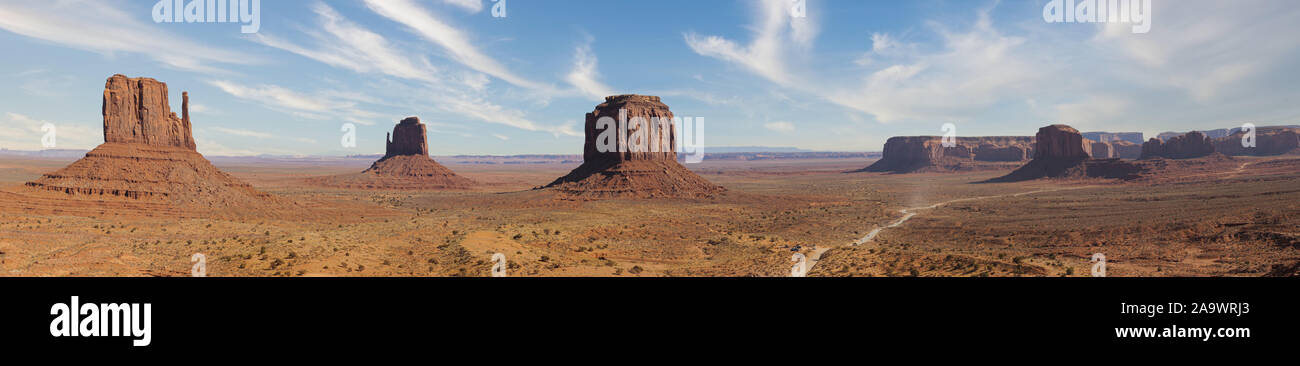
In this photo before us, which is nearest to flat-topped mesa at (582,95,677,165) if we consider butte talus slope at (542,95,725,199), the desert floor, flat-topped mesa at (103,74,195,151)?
butte talus slope at (542,95,725,199)

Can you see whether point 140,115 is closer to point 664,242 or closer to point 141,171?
point 141,171

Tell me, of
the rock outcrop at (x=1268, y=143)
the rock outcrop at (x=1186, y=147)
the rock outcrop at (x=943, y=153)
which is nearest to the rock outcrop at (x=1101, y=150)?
the rock outcrop at (x=943, y=153)

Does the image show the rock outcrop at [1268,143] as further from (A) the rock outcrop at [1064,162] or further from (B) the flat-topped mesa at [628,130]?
(B) the flat-topped mesa at [628,130]

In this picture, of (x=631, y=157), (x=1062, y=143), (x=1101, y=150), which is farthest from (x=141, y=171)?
(x=1101, y=150)

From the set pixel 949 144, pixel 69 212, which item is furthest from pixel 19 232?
pixel 949 144

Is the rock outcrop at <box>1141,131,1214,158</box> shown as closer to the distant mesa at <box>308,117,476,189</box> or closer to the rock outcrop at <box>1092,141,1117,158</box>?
the rock outcrop at <box>1092,141,1117,158</box>
